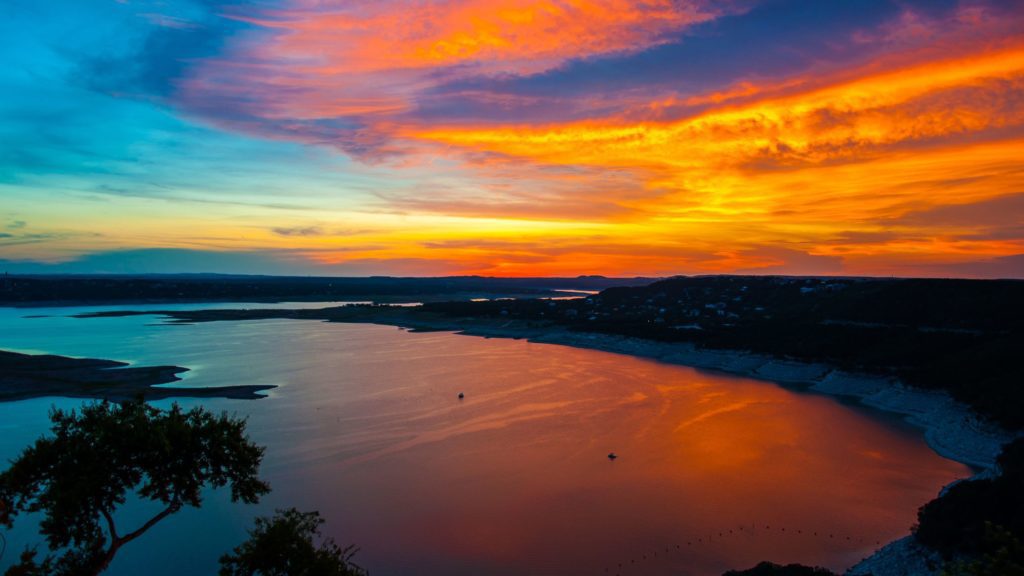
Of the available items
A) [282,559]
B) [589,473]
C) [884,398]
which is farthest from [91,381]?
[884,398]

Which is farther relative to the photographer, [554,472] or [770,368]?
[770,368]

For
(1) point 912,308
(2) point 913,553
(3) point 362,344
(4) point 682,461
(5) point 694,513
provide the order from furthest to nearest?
(3) point 362,344, (1) point 912,308, (4) point 682,461, (5) point 694,513, (2) point 913,553

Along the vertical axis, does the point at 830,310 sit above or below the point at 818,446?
above

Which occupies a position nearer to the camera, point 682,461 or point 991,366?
point 682,461

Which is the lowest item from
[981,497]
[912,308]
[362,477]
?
[362,477]

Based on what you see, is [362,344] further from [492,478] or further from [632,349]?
[492,478]

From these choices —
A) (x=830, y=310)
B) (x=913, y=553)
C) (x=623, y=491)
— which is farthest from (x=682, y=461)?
(x=830, y=310)

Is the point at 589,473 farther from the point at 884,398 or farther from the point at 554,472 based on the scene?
the point at 884,398
